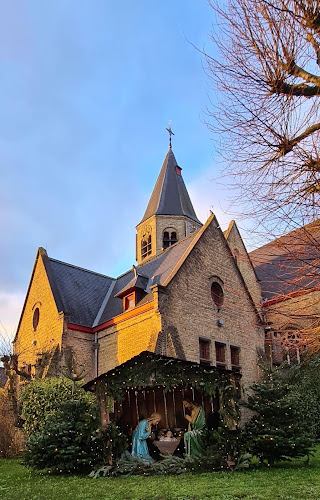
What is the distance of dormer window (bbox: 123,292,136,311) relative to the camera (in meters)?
20.2

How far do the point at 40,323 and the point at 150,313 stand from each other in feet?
26.0

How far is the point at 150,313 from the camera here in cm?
1861

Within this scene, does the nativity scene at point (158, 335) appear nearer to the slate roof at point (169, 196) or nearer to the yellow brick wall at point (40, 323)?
the yellow brick wall at point (40, 323)

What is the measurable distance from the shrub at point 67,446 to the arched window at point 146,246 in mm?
24516

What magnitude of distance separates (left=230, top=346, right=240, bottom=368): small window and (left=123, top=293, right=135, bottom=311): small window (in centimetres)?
498

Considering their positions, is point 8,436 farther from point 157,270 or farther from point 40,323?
point 157,270

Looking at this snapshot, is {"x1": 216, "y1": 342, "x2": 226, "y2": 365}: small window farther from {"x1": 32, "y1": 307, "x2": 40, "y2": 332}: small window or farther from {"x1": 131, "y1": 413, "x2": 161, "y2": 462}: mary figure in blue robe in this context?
{"x1": 32, "y1": 307, "x2": 40, "y2": 332}: small window

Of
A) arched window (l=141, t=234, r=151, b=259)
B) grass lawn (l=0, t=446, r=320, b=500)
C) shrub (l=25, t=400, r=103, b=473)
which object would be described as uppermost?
arched window (l=141, t=234, r=151, b=259)

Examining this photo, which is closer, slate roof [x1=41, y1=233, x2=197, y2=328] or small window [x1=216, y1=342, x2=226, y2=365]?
small window [x1=216, y1=342, x2=226, y2=365]

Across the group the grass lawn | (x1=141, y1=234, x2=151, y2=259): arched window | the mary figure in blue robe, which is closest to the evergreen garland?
the mary figure in blue robe

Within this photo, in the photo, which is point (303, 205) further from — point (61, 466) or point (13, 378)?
point (13, 378)

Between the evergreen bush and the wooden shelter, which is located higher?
the wooden shelter

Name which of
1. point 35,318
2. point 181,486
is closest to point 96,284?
point 35,318

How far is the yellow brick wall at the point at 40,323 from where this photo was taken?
72.2ft
